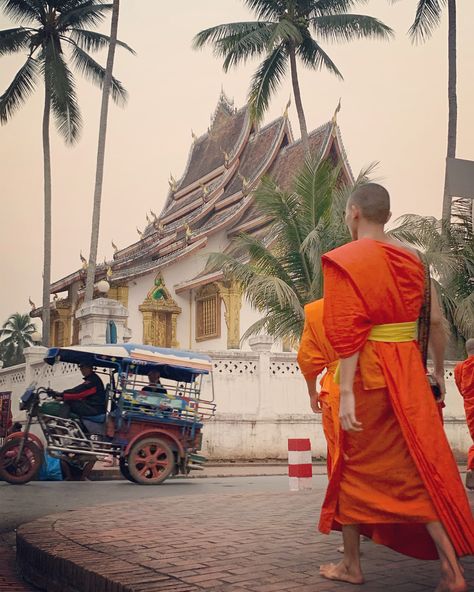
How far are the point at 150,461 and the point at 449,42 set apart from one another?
45.8 ft

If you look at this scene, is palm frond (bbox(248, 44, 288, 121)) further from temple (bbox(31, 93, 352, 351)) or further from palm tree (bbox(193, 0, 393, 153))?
temple (bbox(31, 93, 352, 351))

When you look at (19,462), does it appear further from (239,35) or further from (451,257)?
(239,35)

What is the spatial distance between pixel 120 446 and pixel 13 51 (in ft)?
57.2

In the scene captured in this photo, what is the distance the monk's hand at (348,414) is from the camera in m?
3.45

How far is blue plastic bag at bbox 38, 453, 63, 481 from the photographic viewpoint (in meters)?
11.5

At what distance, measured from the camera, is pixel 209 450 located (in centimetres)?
1619

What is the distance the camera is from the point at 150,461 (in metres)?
11.0

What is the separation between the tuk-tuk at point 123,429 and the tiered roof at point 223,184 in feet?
53.0

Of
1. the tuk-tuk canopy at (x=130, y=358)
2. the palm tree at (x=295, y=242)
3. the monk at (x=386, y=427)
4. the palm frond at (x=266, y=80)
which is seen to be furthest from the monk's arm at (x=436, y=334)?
the palm frond at (x=266, y=80)

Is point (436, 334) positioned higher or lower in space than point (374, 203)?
lower

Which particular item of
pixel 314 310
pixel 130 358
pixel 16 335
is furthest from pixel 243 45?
pixel 16 335

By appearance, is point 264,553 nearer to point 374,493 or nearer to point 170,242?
point 374,493

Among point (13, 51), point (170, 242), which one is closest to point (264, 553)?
point (13, 51)

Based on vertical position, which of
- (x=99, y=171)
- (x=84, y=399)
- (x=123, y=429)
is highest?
(x=99, y=171)
